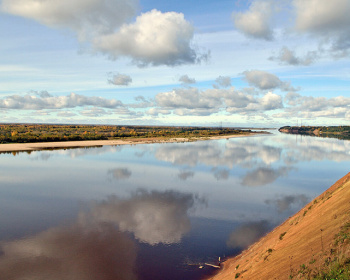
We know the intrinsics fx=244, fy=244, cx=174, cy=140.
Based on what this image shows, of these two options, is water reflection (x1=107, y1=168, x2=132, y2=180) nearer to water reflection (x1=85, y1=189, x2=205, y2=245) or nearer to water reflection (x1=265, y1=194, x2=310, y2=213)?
water reflection (x1=85, y1=189, x2=205, y2=245)

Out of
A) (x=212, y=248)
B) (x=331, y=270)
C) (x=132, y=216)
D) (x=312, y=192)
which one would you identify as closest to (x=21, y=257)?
(x=132, y=216)

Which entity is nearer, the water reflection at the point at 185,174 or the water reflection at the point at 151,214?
the water reflection at the point at 151,214

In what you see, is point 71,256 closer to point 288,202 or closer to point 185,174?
point 288,202

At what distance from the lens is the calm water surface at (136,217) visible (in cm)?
1422

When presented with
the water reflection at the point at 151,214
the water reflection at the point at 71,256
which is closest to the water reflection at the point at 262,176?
the water reflection at the point at 151,214

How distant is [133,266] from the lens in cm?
1409

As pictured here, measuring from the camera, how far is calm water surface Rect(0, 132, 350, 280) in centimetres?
1422

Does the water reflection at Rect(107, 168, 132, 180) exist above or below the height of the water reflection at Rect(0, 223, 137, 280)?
above

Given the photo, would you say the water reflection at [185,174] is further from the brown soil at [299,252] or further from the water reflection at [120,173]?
the brown soil at [299,252]

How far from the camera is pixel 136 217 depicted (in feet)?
67.7

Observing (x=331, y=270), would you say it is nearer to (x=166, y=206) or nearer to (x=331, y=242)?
(x=331, y=242)

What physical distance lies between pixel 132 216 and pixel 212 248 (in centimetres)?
779

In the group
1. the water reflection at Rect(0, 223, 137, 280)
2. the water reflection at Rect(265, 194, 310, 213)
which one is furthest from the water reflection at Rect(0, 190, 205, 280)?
the water reflection at Rect(265, 194, 310, 213)

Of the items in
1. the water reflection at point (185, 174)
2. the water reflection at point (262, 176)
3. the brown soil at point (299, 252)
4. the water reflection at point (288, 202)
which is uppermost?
the brown soil at point (299, 252)
